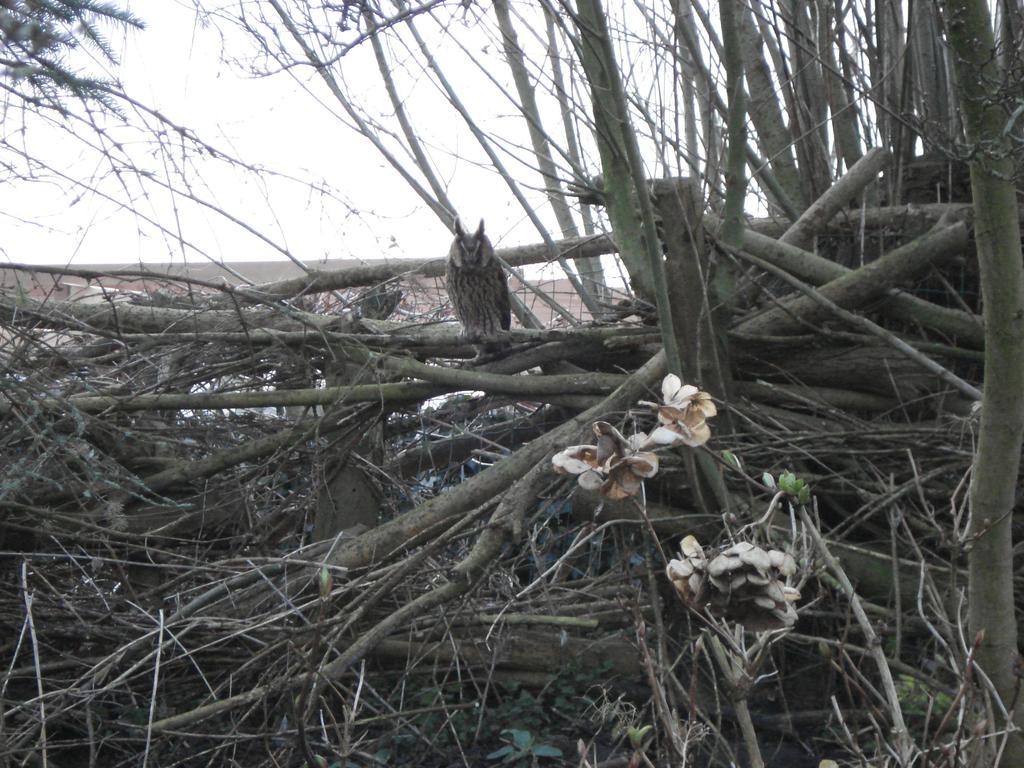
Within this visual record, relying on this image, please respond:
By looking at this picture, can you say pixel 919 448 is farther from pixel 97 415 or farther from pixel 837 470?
pixel 97 415

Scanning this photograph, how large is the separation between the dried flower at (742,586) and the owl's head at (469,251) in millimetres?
4664

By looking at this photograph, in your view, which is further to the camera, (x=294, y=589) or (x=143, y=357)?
(x=143, y=357)

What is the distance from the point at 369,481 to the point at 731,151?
2.21 meters

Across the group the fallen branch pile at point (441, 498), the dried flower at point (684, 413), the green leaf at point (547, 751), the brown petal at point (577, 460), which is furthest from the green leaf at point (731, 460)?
the green leaf at point (547, 751)

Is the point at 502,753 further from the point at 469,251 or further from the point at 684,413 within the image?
the point at 469,251

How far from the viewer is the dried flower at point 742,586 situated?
134 centimetres

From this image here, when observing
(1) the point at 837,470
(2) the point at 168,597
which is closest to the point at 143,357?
(2) the point at 168,597

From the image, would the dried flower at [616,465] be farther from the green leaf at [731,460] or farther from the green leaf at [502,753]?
the green leaf at [502,753]

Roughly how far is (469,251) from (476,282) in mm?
269

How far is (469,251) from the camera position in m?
6.04

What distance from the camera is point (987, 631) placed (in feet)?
8.11

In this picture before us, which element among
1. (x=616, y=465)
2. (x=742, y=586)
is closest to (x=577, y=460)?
(x=616, y=465)

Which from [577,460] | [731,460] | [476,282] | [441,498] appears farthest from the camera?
[476,282]

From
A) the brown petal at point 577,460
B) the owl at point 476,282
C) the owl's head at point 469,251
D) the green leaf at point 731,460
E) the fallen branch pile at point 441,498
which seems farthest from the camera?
the owl's head at point 469,251
